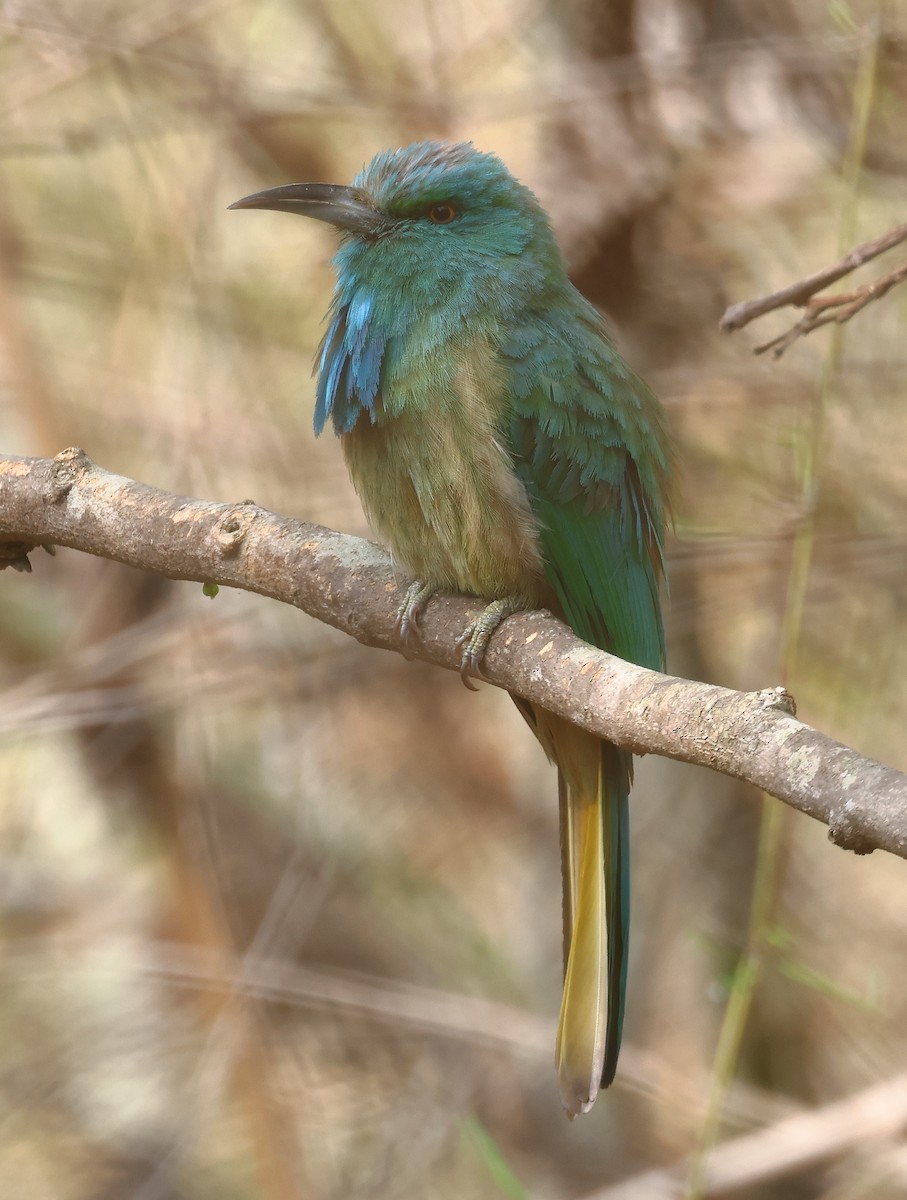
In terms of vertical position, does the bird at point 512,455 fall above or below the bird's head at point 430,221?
below

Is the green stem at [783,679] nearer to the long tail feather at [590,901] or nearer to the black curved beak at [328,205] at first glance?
the long tail feather at [590,901]

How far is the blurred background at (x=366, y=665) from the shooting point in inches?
160

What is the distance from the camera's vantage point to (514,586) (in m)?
2.60

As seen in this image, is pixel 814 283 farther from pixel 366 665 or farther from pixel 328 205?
pixel 366 665

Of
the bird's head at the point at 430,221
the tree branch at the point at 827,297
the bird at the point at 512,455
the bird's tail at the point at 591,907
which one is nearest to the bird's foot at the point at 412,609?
the bird at the point at 512,455

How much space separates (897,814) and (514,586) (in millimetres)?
1368

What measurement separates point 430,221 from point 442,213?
0.03 metres

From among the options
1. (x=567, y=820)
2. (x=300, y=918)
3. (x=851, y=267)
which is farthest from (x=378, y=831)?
(x=851, y=267)

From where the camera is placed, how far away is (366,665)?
14.5 ft

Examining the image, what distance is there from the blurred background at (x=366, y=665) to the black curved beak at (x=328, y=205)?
1.30 metres

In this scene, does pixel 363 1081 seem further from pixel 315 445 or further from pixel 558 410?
pixel 558 410

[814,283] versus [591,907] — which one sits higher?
[814,283]

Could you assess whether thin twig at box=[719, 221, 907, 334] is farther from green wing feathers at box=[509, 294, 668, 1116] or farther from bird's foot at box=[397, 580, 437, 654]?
bird's foot at box=[397, 580, 437, 654]

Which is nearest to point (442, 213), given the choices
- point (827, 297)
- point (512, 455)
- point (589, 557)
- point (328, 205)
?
point (328, 205)
